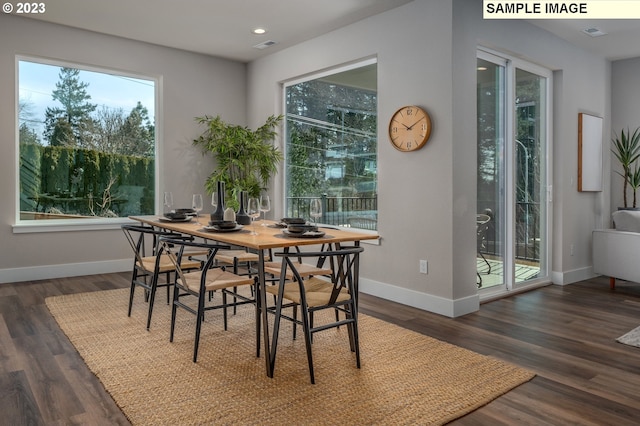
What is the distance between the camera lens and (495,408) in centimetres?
226

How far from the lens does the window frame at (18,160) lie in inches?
193

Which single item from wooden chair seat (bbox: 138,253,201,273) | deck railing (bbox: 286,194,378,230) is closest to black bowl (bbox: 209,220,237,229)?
wooden chair seat (bbox: 138,253,201,273)

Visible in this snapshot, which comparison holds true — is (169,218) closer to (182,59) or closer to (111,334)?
(111,334)

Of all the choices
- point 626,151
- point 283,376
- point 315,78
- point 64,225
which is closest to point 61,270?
point 64,225

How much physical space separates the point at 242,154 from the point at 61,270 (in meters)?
2.46

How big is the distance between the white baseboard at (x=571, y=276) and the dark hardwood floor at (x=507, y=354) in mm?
330

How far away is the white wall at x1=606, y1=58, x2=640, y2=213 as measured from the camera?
588 centimetres

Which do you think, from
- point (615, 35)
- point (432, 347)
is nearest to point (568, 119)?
point (615, 35)

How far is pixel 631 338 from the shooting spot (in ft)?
11.0

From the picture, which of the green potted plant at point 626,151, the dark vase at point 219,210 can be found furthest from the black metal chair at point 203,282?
the green potted plant at point 626,151

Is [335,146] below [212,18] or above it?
below

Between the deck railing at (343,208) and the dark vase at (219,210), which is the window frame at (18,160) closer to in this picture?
the deck railing at (343,208)

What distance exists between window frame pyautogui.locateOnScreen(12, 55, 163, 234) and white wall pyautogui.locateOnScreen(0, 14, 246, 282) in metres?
0.04

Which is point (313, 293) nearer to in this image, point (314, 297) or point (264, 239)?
point (314, 297)
